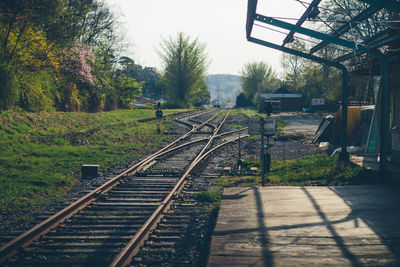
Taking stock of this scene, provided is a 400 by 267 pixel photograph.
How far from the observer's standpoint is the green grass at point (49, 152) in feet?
27.5

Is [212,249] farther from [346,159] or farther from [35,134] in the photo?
[35,134]

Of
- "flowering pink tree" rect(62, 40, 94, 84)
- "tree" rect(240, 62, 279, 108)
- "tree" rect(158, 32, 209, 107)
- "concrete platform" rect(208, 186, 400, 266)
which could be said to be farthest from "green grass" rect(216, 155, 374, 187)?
"tree" rect(240, 62, 279, 108)

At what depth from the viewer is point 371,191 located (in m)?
7.23

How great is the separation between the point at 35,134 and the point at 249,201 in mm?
13755

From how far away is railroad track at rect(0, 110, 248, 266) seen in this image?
480cm

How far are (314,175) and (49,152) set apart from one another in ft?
32.4

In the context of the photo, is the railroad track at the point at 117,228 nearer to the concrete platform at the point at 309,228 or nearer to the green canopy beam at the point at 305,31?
the concrete platform at the point at 309,228

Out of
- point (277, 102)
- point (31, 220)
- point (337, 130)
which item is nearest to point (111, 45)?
point (277, 102)

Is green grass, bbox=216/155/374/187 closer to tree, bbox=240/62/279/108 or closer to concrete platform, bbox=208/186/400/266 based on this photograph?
concrete platform, bbox=208/186/400/266

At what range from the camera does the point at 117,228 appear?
590cm

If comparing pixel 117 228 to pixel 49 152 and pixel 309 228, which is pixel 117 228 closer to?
pixel 309 228

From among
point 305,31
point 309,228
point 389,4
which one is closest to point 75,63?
point 305,31

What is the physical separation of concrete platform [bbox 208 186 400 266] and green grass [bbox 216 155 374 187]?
1.16 metres

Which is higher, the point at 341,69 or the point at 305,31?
the point at 305,31
